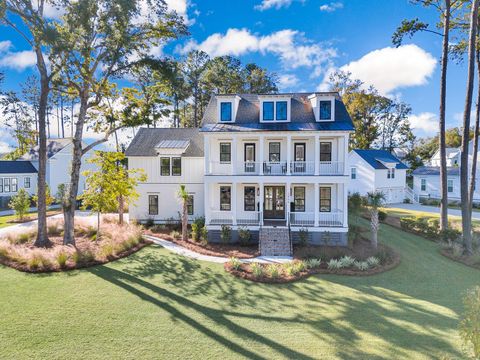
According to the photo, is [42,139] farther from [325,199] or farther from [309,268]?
[325,199]

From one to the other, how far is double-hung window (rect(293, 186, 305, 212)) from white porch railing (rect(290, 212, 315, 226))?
57 cm

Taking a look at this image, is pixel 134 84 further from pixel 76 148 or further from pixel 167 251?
pixel 167 251

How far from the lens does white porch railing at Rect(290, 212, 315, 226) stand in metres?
16.0

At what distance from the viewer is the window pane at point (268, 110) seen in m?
17.1

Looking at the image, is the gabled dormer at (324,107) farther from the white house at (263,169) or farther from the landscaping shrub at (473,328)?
the landscaping shrub at (473,328)

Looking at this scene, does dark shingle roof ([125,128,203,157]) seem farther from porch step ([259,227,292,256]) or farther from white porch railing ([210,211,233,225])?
porch step ([259,227,292,256])

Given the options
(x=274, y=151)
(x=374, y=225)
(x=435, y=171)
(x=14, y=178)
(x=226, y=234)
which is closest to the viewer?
(x=374, y=225)

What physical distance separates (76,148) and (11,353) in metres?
10.8

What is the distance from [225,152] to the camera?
17812mm

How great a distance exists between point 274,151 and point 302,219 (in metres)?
4.96

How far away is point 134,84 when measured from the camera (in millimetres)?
16156

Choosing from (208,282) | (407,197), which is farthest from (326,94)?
(407,197)

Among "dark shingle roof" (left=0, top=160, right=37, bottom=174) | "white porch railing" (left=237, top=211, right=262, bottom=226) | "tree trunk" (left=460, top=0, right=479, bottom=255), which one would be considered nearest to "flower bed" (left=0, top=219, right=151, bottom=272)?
"white porch railing" (left=237, top=211, right=262, bottom=226)

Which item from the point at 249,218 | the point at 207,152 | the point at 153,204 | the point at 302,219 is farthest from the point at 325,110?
the point at 153,204
